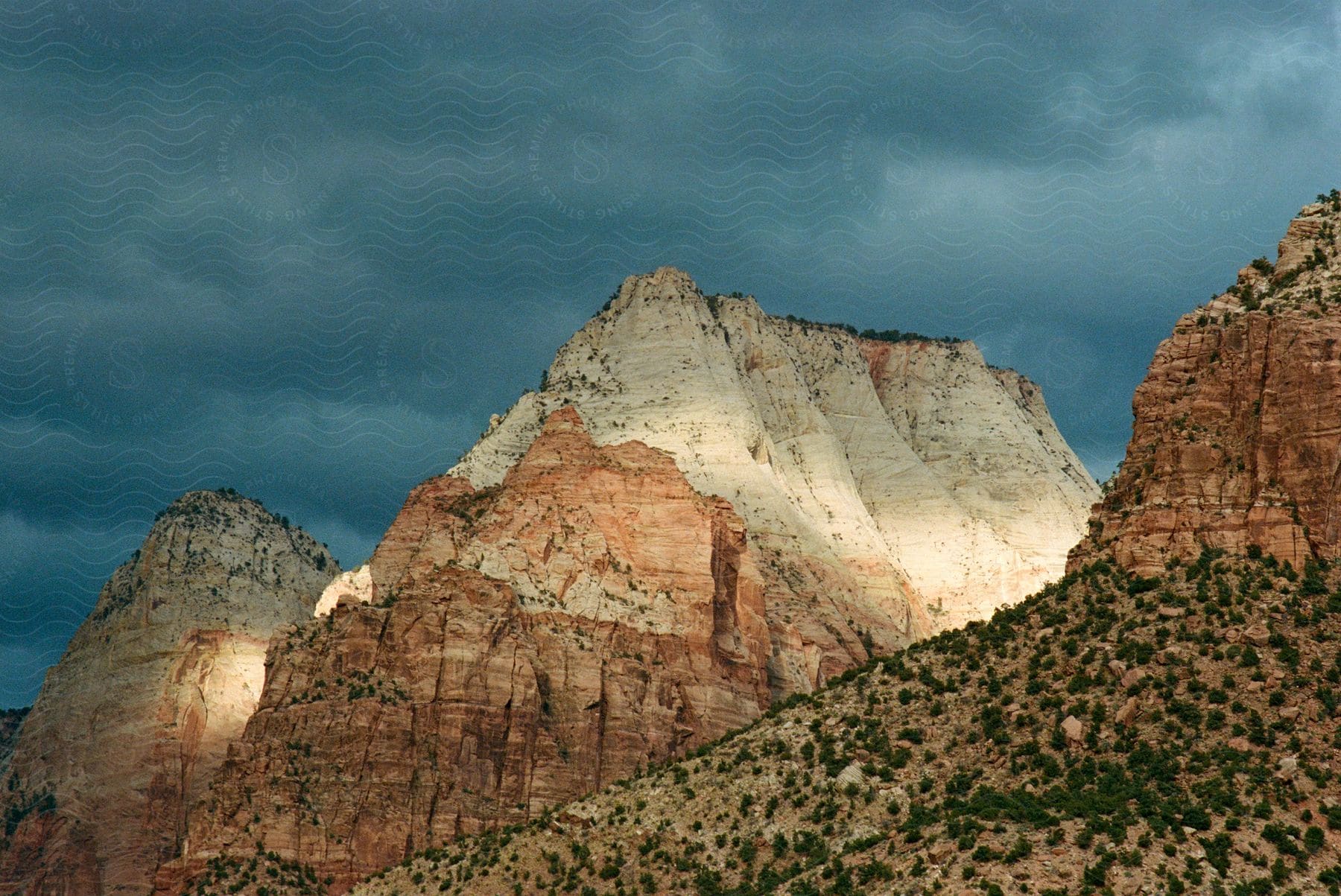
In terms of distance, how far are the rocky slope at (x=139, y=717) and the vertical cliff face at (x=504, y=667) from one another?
25.1 meters

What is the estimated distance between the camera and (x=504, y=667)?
145m

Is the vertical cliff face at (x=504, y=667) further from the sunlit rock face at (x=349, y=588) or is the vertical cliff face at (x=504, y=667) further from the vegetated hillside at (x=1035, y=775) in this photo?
the vegetated hillside at (x=1035, y=775)

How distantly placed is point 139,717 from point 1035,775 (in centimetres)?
10708

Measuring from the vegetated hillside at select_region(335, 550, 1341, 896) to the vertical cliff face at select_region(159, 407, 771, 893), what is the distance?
81.5ft

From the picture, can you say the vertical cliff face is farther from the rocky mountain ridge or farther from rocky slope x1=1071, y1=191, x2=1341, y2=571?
rocky slope x1=1071, y1=191, x2=1341, y2=571

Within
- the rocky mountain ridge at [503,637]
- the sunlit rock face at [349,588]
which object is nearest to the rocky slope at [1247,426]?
the rocky mountain ridge at [503,637]

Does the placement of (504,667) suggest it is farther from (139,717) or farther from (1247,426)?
(1247,426)

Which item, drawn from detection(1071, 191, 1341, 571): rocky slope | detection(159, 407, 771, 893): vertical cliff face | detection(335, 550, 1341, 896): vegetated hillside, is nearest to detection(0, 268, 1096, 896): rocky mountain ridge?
detection(159, 407, 771, 893): vertical cliff face

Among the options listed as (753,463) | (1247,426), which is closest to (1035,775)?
(1247,426)

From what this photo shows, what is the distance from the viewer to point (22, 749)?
192 meters

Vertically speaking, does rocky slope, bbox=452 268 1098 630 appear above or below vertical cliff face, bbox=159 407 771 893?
above

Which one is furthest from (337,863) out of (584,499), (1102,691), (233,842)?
(1102,691)

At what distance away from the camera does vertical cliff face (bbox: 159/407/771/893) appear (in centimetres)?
13675

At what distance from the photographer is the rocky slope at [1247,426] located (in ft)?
327
